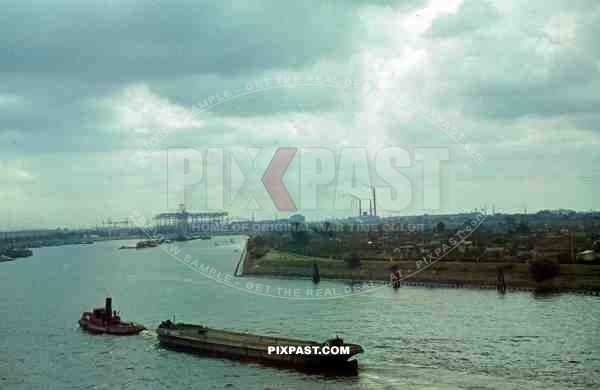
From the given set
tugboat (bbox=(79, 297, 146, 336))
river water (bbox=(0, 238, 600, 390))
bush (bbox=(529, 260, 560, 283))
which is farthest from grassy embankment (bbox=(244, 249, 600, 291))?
tugboat (bbox=(79, 297, 146, 336))

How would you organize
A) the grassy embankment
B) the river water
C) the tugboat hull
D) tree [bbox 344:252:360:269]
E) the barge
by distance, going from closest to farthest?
the river water
the barge
the tugboat hull
the grassy embankment
tree [bbox 344:252:360:269]

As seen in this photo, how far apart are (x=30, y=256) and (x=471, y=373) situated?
162ft

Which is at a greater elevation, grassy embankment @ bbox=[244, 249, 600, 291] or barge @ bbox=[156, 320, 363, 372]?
grassy embankment @ bbox=[244, 249, 600, 291]

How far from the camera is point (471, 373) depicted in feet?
31.9

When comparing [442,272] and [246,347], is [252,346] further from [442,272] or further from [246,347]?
[442,272]

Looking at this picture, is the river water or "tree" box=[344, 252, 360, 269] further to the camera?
"tree" box=[344, 252, 360, 269]

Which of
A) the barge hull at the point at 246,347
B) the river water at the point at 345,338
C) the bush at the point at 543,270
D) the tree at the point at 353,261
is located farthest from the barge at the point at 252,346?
the tree at the point at 353,261

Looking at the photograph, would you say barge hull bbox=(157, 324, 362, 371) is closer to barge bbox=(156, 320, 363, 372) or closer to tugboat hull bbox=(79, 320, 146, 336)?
barge bbox=(156, 320, 363, 372)

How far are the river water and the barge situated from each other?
0.24m

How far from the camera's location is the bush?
816 inches

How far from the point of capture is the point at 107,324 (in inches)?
579

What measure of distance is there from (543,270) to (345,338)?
10801 millimetres

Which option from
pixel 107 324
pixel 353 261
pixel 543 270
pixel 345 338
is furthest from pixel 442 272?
pixel 107 324

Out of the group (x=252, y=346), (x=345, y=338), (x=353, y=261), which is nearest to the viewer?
(x=252, y=346)
